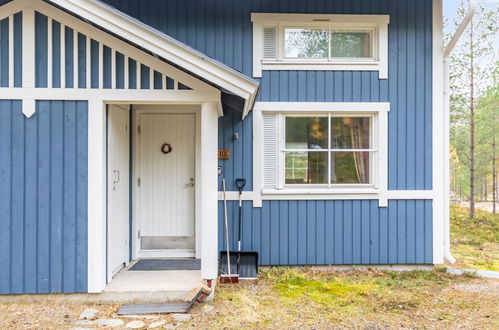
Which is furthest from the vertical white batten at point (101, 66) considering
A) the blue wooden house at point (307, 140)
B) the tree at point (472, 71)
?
the tree at point (472, 71)

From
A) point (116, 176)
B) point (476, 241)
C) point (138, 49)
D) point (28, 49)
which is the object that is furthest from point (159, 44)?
point (476, 241)

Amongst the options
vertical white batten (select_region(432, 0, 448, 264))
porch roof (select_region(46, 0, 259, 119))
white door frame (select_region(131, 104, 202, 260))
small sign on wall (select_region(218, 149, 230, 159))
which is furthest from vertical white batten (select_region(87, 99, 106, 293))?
vertical white batten (select_region(432, 0, 448, 264))

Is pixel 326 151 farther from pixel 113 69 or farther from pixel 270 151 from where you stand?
pixel 113 69

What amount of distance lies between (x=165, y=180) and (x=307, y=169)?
2109 millimetres

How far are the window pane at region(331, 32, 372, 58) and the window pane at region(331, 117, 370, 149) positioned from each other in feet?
3.16

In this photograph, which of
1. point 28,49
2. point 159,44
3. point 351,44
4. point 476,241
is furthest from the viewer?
point 476,241

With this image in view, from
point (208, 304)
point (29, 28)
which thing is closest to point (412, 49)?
point (208, 304)

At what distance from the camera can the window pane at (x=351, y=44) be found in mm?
5180

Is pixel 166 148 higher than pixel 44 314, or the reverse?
pixel 166 148

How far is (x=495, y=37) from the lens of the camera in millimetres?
8828

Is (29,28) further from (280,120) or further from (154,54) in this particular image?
(280,120)

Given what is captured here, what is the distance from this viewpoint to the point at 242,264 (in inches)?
192

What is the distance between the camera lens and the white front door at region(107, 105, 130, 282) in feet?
13.3

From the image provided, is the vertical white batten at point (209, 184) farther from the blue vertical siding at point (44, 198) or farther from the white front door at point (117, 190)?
the blue vertical siding at point (44, 198)
